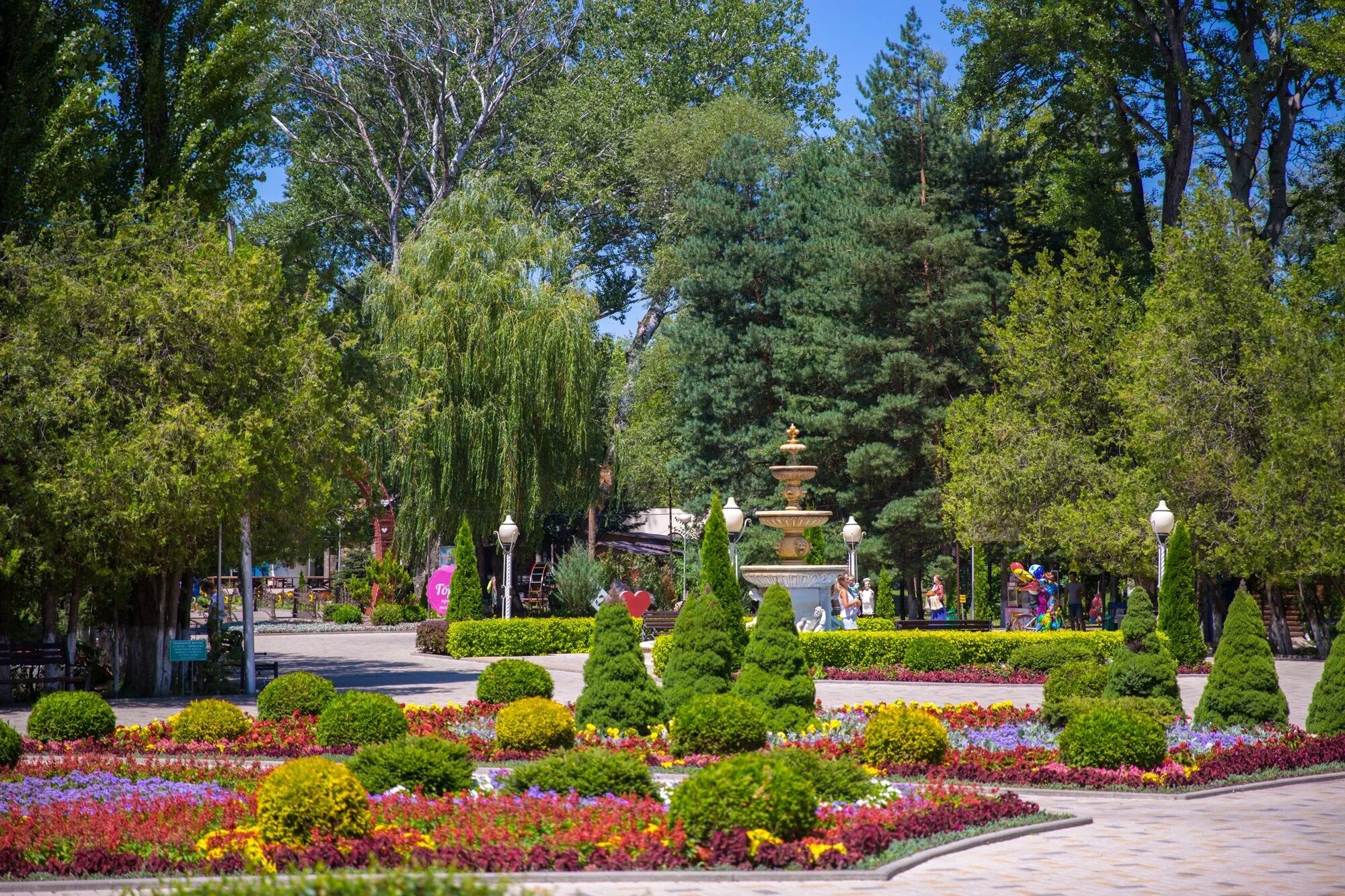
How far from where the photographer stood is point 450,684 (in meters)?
23.9

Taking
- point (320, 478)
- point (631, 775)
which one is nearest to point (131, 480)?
point (320, 478)

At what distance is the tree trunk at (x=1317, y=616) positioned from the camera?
3000 centimetres

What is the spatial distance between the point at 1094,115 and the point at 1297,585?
14.0 meters

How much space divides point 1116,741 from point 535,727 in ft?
19.0

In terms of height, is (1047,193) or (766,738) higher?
(1047,193)

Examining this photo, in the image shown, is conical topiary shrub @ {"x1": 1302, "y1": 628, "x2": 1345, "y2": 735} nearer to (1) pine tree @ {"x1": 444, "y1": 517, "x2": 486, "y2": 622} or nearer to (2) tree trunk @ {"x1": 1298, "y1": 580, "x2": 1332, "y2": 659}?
(2) tree trunk @ {"x1": 1298, "y1": 580, "x2": 1332, "y2": 659}

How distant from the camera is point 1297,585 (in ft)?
108

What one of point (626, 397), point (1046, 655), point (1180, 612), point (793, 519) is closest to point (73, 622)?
point (793, 519)

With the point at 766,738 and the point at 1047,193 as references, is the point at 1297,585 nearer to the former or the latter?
the point at 1047,193

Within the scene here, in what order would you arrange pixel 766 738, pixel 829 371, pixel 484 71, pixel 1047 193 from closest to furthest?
pixel 766 738
pixel 829 371
pixel 1047 193
pixel 484 71

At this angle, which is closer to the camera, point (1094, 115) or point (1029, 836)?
point (1029, 836)

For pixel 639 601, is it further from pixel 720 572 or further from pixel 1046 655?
pixel 1046 655

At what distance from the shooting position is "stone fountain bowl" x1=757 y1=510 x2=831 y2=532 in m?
28.8

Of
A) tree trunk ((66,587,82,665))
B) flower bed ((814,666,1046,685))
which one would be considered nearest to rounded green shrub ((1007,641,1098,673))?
flower bed ((814,666,1046,685))
